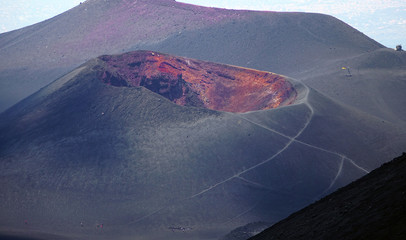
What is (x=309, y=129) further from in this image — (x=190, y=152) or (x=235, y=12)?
(x=235, y=12)

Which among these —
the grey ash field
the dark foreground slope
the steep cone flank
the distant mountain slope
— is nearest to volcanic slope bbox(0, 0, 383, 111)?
the distant mountain slope

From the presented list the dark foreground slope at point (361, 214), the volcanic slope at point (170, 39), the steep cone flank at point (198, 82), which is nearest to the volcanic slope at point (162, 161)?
the steep cone flank at point (198, 82)

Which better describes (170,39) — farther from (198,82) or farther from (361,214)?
(361,214)

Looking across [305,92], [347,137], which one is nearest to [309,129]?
[347,137]

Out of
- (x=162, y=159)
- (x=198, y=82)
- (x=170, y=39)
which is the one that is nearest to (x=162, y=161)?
(x=162, y=159)

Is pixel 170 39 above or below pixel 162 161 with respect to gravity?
above
